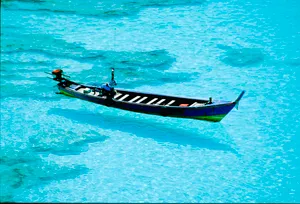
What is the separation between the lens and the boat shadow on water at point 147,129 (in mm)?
12695

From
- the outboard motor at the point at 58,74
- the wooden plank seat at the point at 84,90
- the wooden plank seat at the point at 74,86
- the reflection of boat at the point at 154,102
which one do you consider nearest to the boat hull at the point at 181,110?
the reflection of boat at the point at 154,102

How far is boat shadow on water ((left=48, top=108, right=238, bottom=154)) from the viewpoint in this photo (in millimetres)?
12695

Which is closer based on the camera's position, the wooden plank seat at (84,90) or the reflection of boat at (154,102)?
the reflection of boat at (154,102)

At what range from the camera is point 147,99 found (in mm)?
13672

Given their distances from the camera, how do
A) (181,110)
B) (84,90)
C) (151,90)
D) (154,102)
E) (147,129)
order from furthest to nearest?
(151,90)
(84,90)
(154,102)
(147,129)
(181,110)

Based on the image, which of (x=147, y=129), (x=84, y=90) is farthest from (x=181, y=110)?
(x=84, y=90)

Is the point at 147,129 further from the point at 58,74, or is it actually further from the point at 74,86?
the point at 58,74

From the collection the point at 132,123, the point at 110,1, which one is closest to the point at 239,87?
the point at 132,123

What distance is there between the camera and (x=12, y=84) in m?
15.6

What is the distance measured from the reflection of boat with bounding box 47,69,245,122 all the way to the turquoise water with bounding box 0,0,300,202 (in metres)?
0.48

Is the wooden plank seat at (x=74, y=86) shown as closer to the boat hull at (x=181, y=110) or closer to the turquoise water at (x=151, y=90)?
the turquoise water at (x=151, y=90)

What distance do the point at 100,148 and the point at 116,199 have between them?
1983 mm

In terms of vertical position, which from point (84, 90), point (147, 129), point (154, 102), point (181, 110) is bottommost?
point (147, 129)

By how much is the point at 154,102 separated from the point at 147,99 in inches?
9.7
